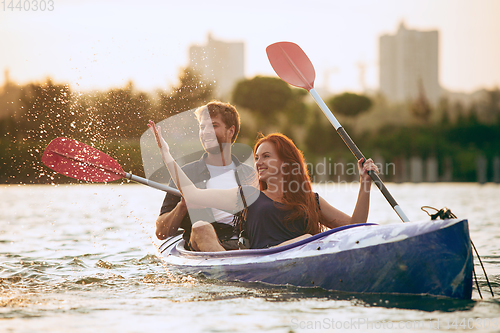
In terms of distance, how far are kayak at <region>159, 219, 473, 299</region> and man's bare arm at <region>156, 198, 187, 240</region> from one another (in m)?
0.50

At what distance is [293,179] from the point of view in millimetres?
3514

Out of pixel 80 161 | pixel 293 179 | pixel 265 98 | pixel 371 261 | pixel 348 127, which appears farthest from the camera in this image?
pixel 265 98

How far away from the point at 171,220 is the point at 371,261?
5.83 feet

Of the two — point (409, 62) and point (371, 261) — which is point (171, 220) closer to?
point (371, 261)

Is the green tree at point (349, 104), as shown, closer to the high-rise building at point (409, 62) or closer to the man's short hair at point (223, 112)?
the man's short hair at point (223, 112)

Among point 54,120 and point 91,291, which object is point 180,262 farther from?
point 54,120

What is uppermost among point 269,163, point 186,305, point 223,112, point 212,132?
point 223,112

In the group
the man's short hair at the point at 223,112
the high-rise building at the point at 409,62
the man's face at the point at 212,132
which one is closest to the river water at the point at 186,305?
the man's face at the point at 212,132

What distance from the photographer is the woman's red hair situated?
3473 mm

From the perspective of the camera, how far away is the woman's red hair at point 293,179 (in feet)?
11.4

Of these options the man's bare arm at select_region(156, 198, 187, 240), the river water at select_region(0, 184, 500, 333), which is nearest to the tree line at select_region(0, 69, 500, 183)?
the river water at select_region(0, 184, 500, 333)

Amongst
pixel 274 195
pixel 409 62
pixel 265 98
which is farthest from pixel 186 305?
pixel 409 62

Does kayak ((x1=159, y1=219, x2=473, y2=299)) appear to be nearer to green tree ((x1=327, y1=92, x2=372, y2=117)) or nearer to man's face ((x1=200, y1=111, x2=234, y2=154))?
man's face ((x1=200, y1=111, x2=234, y2=154))

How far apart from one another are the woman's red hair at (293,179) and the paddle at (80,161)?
1.75 metres
